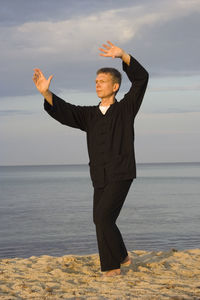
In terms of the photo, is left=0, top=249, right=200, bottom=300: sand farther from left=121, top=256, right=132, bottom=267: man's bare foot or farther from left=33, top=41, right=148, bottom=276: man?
left=33, top=41, right=148, bottom=276: man

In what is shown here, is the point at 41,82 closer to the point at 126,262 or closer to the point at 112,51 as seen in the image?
the point at 112,51

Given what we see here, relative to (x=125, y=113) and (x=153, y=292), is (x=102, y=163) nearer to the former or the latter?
(x=125, y=113)

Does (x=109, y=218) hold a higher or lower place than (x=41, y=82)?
lower

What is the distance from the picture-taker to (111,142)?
5.39m

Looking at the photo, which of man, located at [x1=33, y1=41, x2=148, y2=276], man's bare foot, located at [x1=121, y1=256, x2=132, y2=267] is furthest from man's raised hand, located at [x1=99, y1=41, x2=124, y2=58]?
man's bare foot, located at [x1=121, y1=256, x2=132, y2=267]

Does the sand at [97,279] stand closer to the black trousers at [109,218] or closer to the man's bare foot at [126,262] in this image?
the man's bare foot at [126,262]

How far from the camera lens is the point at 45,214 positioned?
1953cm

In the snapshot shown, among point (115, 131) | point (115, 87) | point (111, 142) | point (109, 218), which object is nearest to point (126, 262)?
point (109, 218)

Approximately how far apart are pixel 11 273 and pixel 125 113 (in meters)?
2.30

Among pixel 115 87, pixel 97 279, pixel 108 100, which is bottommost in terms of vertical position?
pixel 97 279

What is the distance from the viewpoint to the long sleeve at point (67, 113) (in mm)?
5605

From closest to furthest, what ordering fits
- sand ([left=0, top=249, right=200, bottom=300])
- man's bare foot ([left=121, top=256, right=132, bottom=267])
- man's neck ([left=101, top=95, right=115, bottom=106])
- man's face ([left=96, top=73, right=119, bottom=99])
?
sand ([left=0, top=249, right=200, bottom=300]), man's face ([left=96, top=73, right=119, bottom=99]), man's neck ([left=101, top=95, right=115, bottom=106]), man's bare foot ([left=121, top=256, right=132, bottom=267])

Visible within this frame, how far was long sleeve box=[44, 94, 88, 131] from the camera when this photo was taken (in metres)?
5.61

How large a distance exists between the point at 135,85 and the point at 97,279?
220 centimetres
